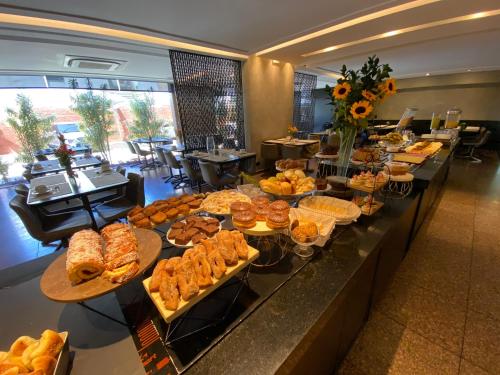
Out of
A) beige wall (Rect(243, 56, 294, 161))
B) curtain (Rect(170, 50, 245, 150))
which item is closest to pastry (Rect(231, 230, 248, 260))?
curtain (Rect(170, 50, 245, 150))

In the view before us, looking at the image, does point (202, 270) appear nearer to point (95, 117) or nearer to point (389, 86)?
point (389, 86)

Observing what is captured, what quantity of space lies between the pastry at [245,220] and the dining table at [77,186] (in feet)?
7.35

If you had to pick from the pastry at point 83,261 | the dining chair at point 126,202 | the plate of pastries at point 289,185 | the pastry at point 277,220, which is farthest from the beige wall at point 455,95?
the pastry at point 83,261

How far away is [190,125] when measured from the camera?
4.48 metres

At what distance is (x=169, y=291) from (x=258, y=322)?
303 millimetres

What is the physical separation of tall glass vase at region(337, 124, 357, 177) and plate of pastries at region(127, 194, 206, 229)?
1.10m

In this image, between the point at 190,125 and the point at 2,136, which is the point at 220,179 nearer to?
the point at 190,125

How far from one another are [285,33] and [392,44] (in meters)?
2.41

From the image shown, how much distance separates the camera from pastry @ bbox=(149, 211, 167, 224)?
0.98 meters

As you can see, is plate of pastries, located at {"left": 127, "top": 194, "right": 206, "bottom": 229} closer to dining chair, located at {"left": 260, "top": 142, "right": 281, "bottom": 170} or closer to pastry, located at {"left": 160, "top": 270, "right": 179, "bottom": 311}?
pastry, located at {"left": 160, "top": 270, "right": 179, "bottom": 311}

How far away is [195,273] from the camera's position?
645 millimetres

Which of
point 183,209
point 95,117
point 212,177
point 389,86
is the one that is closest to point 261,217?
point 183,209

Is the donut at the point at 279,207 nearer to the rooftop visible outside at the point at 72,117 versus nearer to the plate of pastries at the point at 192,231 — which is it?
the plate of pastries at the point at 192,231

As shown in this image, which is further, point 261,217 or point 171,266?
point 261,217
